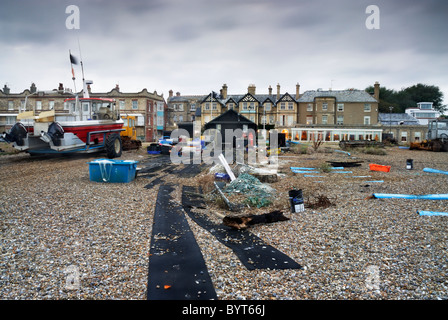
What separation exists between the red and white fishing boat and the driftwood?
39.6ft

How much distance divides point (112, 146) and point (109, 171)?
23.7 ft

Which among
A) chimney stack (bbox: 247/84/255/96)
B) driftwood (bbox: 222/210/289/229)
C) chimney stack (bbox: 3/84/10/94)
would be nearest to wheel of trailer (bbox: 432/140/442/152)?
driftwood (bbox: 222/210/289/229)

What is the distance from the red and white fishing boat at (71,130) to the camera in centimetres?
1596

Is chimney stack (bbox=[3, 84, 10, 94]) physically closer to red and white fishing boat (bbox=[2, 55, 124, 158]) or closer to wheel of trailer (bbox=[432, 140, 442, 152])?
red and white fishing boat (bbox=[2, 55, 124, 158])

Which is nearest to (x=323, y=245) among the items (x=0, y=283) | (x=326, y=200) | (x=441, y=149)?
(x=326, y=200)

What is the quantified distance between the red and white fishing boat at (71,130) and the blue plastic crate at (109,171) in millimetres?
5025

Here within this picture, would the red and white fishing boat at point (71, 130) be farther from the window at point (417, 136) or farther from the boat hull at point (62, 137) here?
the window at point (417, 136)

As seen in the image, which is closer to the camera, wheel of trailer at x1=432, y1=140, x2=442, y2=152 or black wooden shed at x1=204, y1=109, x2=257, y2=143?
wheel of trailer at x1=432, y1=140, x2=442, y2=152

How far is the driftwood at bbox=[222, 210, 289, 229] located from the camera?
7.52 metres

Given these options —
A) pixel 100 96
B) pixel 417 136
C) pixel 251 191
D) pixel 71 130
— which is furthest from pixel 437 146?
pixel 100 96

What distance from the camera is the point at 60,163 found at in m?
16.9

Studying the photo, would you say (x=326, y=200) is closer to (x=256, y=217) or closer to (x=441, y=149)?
(x=256, y=217)

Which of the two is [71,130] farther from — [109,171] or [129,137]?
[129,137]
